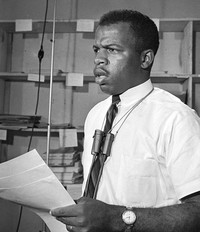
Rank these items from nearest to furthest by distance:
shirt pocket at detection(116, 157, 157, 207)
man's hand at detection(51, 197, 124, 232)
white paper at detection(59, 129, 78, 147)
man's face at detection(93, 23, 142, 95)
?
man's hand at detection(51, 197, 124, 232) < shirt pocket at detection(116, 157, 157, 207) < man's face at detection(93, 23, 142, 95) < white paper at detection(59, 129, 78, 147)

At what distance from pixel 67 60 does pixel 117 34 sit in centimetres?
156

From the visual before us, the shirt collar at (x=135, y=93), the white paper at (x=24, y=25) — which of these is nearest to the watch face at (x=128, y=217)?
the shirt collar at (x=135, y=93)

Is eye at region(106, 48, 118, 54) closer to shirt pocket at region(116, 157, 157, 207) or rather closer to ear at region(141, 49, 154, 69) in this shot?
ear at region(141, 49, 154, 69)

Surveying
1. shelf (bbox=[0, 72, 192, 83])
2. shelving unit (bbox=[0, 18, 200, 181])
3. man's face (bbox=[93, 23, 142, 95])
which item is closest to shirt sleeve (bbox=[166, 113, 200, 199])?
man's face (bbox=[93, 23, 142, 95])

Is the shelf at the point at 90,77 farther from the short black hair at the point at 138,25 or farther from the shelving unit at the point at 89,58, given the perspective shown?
the short black hair at the point at 138,25

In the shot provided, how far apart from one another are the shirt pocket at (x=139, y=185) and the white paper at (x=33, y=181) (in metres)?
0.26

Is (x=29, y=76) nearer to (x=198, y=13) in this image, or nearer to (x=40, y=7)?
(x=40, y=7)

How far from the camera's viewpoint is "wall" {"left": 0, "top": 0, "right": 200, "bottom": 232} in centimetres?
255

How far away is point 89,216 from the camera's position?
2.44 feet

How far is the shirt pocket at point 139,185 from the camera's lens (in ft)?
3.23

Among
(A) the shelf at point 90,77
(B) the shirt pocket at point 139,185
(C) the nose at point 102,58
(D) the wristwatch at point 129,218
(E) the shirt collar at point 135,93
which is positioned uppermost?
(A) the shelf at point 90,77

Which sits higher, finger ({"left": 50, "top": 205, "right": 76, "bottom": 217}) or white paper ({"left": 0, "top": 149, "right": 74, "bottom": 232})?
white paper ({"left": 0, "top": 149, "right": 74, "bottom": 232})

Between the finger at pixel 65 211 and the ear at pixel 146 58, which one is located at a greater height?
the ear at pixel 146 58

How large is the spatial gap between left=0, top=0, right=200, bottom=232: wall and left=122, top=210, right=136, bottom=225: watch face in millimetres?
1804
